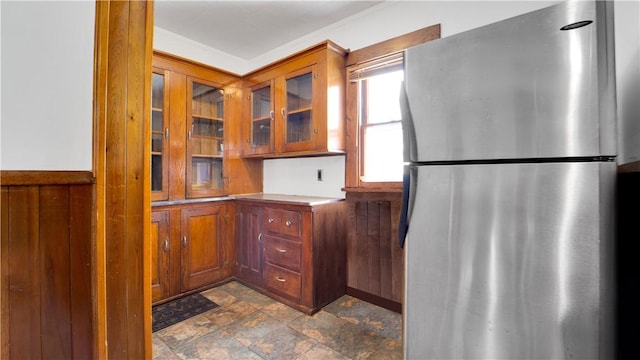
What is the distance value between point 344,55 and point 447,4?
0.89 metres

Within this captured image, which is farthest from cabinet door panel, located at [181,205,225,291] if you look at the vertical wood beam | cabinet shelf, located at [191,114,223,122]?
the vertical wood beam

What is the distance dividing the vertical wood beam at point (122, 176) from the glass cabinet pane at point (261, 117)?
1.84 m

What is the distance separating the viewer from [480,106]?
3.17 feet

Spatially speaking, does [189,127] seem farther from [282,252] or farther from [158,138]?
[282,252]

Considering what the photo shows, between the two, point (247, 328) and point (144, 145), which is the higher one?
point (144, 145)

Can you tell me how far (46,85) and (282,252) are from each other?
6.26 feet

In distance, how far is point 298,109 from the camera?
2.58 m

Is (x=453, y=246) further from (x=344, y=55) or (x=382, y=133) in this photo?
(x=344, y=55)

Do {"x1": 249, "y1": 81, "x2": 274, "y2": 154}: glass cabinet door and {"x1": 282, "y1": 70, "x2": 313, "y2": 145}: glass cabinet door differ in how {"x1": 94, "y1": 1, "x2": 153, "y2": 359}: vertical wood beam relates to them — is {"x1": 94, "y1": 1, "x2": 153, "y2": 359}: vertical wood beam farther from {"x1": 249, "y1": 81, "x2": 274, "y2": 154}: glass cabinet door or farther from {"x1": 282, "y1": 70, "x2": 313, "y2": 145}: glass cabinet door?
{"x1": 249, "y1": 81, "x2": 274, "y2": 154}: glass cabinet door

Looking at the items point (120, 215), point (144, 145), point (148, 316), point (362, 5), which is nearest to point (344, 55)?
point (362, 5)

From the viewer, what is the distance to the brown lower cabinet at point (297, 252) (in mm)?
2230

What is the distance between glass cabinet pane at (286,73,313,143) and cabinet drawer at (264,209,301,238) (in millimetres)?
710

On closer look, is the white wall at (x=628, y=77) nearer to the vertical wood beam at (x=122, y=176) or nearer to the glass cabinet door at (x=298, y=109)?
the vertical wood beam at (x=122, y=176)

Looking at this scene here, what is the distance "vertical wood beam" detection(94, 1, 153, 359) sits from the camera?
877 mm
